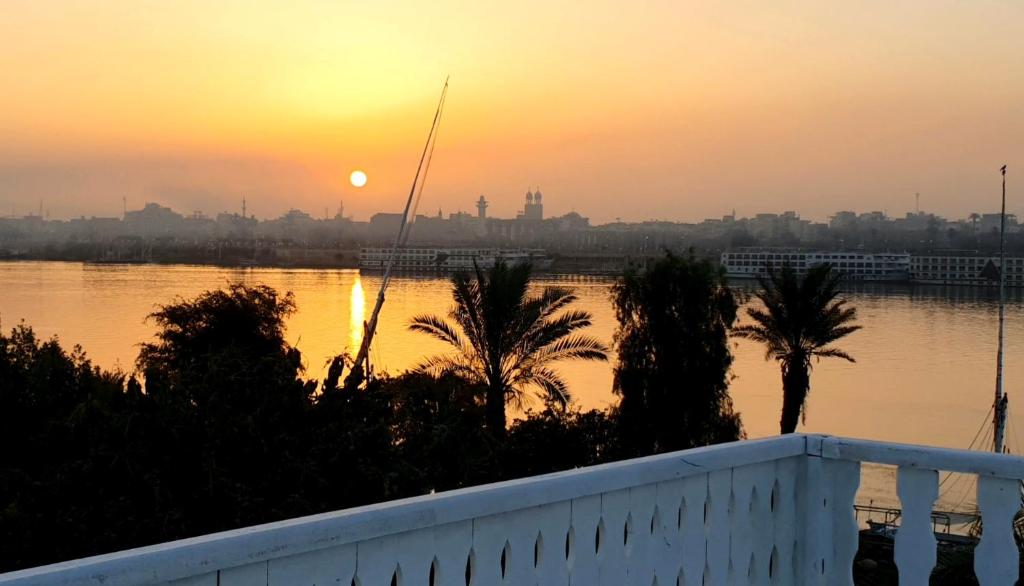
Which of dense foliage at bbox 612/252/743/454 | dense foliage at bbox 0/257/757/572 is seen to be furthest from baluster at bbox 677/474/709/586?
dense foliage at bbox 612/252/743/454

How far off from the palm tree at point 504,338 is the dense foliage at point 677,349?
5356 millimetres

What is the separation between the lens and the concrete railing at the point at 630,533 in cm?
199

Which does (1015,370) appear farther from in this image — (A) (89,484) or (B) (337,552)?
(B) (337,552)

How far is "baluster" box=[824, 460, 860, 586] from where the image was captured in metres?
3.15

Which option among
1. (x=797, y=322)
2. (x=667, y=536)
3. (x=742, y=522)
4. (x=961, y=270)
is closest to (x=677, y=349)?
(x=797, y=322)

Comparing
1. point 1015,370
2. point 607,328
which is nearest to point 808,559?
point 1015,370

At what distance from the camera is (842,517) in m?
3.17

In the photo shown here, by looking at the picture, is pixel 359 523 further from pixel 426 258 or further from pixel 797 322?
pixel 426 258

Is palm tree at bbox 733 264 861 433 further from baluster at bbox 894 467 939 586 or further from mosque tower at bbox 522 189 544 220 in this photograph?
mosque tower at bbox 522 189 544 220

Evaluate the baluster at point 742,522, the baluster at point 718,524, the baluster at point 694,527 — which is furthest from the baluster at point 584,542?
the baluster at point 742,522

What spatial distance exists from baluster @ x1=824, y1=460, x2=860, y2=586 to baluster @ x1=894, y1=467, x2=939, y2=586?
0.57 ft

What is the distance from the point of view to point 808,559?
3.21 metres

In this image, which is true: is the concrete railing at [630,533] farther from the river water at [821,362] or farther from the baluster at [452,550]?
the river water at [821,362]

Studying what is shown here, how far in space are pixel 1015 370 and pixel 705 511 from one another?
55.2 metres
